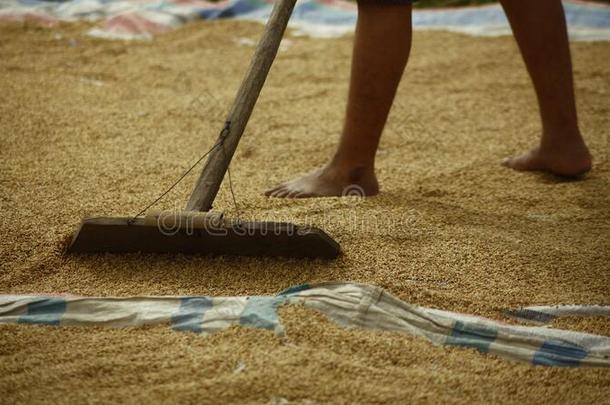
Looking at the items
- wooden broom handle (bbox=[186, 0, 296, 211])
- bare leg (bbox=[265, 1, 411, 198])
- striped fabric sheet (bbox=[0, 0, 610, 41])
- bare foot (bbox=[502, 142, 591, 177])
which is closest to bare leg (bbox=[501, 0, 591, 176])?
bare foot (bbox=[502, 142, 591, 177])

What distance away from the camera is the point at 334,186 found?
6.61ft

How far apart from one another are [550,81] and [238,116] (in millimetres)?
990

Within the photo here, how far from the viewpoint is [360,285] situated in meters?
1.43

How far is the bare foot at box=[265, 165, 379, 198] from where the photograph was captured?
2.01 metres

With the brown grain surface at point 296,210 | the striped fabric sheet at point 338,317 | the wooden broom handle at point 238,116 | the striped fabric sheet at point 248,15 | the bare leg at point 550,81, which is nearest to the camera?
the brown grain surface at point 296,210

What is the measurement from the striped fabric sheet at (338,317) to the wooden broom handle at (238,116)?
32cm

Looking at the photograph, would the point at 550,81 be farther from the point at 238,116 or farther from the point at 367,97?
the point at 238,116

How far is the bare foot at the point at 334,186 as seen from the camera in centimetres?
201

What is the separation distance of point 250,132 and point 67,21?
205cm

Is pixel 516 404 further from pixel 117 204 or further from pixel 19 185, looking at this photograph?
pixel 19 185

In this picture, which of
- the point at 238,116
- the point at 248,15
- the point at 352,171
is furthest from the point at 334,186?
the point at 248,15

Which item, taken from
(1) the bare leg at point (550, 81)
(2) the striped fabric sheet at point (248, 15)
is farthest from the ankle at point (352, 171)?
(2) the striped fabric sheet at point (248, 15)

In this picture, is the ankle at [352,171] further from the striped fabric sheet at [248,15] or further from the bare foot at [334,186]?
the striped fabric sheet at [248,15]

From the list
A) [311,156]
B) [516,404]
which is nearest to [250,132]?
[311,156]
